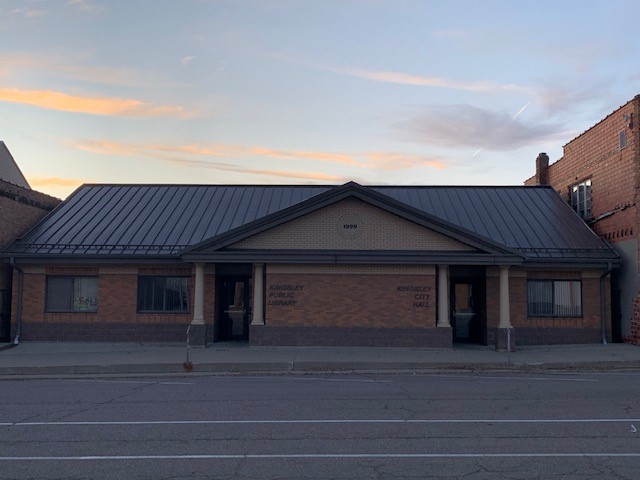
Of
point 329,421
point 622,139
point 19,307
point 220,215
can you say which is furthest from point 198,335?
point 622,139

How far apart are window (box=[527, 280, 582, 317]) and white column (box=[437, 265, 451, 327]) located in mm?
3559

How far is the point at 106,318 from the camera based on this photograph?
21672 mm

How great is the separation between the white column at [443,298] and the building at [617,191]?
21.1 feet

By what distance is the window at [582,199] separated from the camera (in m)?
25.2

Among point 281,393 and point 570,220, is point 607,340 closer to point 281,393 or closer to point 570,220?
point 570,220

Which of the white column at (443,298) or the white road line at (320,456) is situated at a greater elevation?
the white column at (443,298)

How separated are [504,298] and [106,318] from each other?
1332cm

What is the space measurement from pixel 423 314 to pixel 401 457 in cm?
1286

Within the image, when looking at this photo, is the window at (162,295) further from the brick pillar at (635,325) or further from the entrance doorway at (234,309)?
the brick pillar at (635,325)

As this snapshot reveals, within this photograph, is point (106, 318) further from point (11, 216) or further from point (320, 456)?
point (320, 456)

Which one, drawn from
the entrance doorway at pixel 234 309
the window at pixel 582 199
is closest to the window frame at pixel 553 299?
the window at pixel 582 199

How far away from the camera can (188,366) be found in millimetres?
16422

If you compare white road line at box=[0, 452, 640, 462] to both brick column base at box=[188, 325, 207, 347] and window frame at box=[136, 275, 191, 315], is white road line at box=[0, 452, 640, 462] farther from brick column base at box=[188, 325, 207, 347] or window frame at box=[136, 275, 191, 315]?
window frame at box=[136, 275, 191, 315]

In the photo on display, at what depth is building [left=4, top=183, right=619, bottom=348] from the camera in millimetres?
20062
